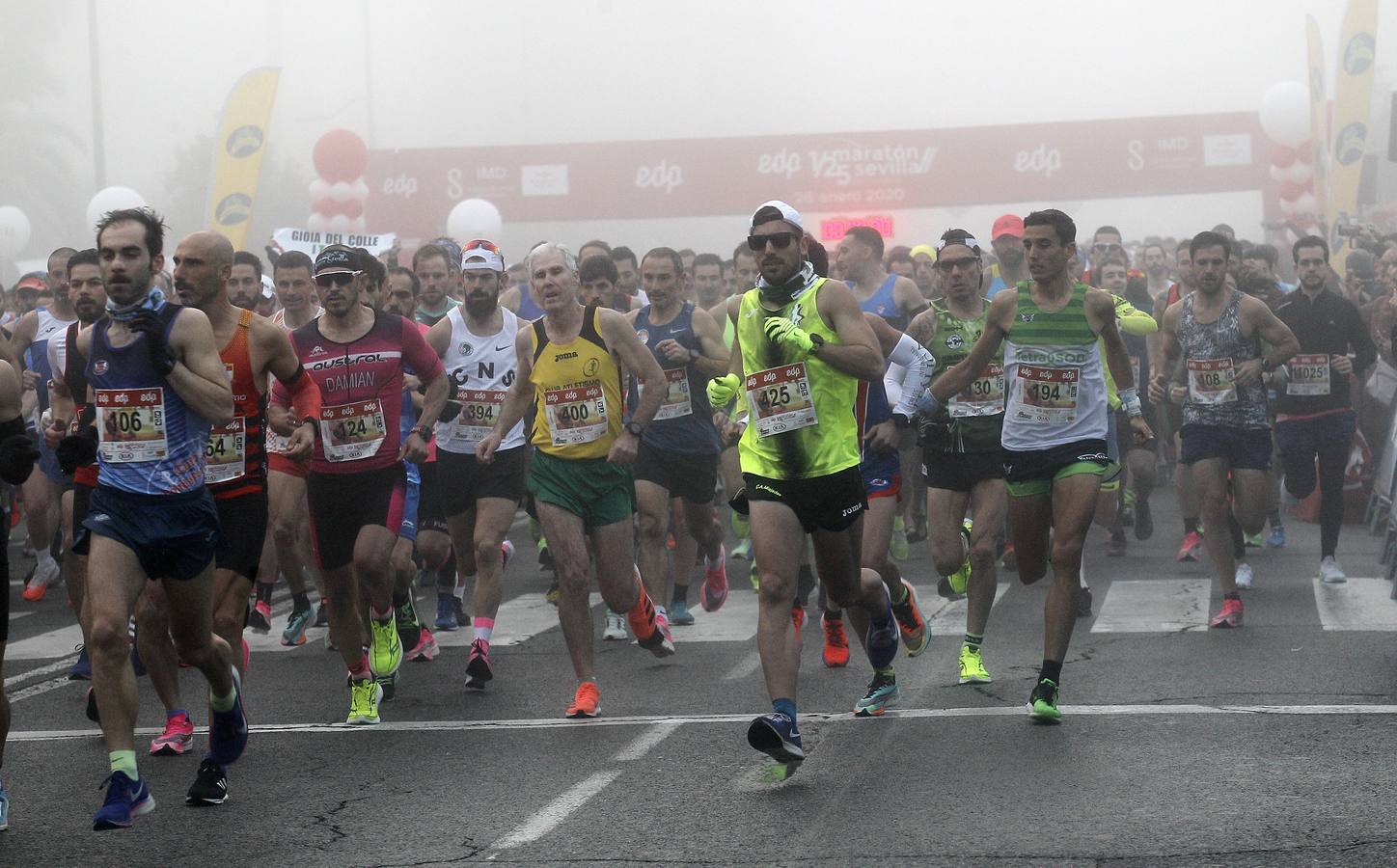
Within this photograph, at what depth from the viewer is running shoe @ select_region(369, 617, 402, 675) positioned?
827cm

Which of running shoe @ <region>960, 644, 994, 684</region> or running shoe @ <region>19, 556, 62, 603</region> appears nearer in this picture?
running shoe @ <region>960, 644, 994, 684</region>

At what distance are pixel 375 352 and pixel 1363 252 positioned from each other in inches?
467

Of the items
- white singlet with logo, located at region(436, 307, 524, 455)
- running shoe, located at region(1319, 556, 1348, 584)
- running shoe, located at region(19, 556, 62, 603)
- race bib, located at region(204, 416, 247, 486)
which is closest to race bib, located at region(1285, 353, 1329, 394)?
running shoe, located at region(1319, 556, 1348, 584)

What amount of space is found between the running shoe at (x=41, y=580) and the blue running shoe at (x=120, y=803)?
24.5ft

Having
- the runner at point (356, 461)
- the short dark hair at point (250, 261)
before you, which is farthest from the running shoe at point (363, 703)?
the short dark hair at point (250, 261)

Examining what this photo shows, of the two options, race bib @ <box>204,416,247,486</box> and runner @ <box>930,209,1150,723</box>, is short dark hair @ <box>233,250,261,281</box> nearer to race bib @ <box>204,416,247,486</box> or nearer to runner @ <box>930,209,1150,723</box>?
race bib @ <box>204,416,247,486</box>

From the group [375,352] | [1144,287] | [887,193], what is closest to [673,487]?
[375,352]

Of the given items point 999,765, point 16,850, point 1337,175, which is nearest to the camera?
point 16,850

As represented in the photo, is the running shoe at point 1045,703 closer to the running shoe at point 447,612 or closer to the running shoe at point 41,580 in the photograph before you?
the running shoe at point 447,612

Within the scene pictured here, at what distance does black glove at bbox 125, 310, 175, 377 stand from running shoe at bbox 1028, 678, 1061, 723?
11.7 ft

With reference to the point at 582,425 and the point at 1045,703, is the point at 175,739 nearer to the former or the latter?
the point at 582,425

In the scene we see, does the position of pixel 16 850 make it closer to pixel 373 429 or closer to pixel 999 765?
Result: pixel 373 429

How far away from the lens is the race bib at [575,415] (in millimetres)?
8484

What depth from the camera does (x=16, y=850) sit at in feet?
19.2
